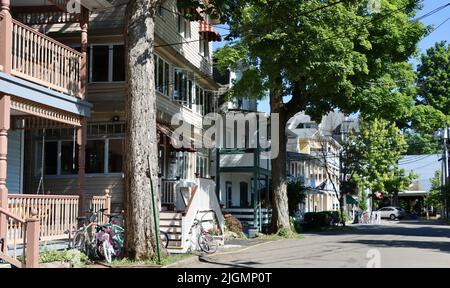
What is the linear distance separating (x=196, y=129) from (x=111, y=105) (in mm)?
7468

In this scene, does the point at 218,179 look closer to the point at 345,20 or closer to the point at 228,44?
the point at 228,44

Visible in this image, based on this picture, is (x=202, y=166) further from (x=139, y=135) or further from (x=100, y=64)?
(x=139, y=135)

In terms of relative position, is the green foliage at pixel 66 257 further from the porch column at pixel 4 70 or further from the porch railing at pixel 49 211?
the porch column at pixel 4 70

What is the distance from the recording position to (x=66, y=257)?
1284cm

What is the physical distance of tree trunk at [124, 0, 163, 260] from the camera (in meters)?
14.0

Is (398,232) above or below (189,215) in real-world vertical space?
below

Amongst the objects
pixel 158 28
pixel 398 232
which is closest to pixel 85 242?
pixel 158 28

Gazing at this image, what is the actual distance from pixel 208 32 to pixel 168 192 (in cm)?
950

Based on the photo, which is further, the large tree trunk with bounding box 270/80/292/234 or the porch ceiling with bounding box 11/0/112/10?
the large tree trunk with bounding box 270/80/292/234

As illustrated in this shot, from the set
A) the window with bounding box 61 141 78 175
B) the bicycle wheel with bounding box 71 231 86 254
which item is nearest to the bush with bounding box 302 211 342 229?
the window with bounding box 61 141 78 175

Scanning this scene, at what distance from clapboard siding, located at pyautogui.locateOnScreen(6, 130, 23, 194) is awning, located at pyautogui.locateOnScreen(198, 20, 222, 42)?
38.9 feet

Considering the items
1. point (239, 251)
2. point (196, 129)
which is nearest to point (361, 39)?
point (196, 129)

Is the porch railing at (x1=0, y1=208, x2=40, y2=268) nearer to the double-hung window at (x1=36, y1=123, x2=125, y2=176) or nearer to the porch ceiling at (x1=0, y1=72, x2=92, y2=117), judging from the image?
the porch ceiling at (x1=0, y1=72, x2=92, y2=117)

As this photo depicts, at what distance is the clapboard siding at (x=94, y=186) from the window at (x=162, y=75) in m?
4.22
